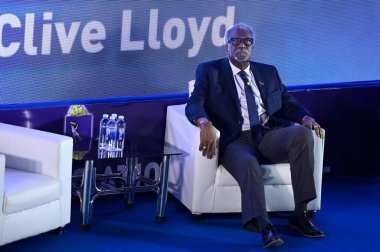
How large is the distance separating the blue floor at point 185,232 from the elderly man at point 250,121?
206 mm

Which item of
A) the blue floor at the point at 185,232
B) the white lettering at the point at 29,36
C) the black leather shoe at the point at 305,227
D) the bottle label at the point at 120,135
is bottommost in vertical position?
the blue floor at the point at 185,232

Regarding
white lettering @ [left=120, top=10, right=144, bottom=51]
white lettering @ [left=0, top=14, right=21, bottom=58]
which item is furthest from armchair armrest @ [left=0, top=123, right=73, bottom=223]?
white lettering @ [left=120, top=10, right=144, bottom=51]

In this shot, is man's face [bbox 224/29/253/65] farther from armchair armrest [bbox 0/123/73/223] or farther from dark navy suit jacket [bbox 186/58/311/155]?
armchair armrest [bbox 0/123/73/223]

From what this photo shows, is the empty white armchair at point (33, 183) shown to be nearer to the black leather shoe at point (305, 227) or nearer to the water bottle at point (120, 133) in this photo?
the water bottle at point (120, 133)

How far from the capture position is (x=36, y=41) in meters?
5.68

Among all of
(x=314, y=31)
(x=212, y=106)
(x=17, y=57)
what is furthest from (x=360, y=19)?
(x=17, y=57)

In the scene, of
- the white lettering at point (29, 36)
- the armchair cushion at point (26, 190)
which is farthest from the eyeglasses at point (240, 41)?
the armchair cushion at point (26, 190)

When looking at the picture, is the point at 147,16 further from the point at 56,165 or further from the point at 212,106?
the point at 56,165

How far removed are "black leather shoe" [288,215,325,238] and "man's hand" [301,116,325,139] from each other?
56 cm

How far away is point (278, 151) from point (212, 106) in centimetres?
53

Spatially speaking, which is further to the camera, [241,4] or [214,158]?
[241,4]

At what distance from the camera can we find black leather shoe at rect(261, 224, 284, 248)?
5008 mm

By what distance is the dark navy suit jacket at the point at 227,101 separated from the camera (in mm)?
5656

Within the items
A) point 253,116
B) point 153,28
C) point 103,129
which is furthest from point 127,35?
point 253,116
